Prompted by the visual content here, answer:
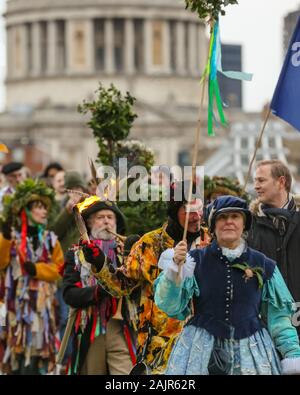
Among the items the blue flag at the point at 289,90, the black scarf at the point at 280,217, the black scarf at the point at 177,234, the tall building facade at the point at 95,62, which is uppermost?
the tall building facade at the point at 95,62

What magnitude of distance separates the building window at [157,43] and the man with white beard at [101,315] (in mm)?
97637

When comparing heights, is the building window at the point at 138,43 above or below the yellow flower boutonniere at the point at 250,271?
above

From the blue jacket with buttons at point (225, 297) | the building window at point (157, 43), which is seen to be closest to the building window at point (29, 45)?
the building window at point (157, 43)

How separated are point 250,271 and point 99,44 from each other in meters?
102

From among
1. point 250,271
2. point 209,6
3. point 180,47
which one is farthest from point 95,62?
point 250,271

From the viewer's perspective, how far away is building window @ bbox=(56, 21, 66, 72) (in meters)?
110

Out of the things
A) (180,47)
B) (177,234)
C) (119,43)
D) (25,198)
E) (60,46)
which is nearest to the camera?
(177,234)

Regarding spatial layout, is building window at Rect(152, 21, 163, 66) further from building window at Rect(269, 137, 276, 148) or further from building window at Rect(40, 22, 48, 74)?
building window at Rect(269, 137, 276, 148)

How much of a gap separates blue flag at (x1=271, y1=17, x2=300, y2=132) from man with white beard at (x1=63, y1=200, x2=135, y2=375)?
1.23 meters

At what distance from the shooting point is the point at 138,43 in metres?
110

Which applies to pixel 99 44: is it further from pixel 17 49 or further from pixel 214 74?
pixel 214 74

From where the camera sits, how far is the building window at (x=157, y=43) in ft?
357

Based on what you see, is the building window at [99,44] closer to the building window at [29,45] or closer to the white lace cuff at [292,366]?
the building window at [29,45]

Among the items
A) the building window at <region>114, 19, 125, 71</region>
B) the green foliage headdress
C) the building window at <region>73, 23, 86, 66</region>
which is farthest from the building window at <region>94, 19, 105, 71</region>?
the green foliage headdress
